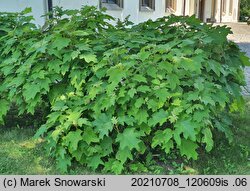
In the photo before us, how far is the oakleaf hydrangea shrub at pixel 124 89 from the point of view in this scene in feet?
10.9

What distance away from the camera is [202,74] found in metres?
3.57

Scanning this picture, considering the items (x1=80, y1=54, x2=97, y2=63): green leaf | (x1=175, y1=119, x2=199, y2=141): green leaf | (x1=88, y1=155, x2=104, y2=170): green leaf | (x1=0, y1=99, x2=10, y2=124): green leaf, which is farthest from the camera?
(x1=0, y1=99, x2=10, y2=124): green leaf

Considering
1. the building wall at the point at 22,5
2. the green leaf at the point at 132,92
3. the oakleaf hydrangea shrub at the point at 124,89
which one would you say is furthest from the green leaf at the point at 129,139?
the building wall at the point at 22,5

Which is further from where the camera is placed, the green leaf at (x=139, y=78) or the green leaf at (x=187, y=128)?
the green leaf at (x=139, y=78)

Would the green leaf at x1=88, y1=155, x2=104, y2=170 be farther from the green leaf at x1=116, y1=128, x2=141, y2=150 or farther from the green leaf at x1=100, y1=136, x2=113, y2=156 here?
the green leaf at x1=116, y1=128, x2=141, y2=150

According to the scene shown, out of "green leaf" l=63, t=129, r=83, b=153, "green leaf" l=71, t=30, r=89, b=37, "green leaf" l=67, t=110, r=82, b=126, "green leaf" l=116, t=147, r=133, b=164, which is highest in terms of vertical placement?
"green leaf" l=71, t=30, r=89, b=37

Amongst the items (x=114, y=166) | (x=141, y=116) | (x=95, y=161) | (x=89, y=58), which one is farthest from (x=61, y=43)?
(x=114, y=166)

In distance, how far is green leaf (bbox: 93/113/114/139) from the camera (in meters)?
3.33

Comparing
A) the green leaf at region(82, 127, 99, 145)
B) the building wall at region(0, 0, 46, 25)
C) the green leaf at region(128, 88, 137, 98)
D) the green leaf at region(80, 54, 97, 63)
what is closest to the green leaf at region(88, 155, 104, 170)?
the green leaf at region(82, 127, 99, 145)

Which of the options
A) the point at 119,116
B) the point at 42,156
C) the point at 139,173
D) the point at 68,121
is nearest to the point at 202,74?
the point at 119,116

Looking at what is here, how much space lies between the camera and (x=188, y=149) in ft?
10.8

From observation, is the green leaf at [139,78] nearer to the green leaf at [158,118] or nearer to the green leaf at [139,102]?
the green leaf at [139,102]

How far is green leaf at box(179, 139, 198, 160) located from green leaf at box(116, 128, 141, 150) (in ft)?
1.32

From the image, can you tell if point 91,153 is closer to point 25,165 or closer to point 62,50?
point 25,165
